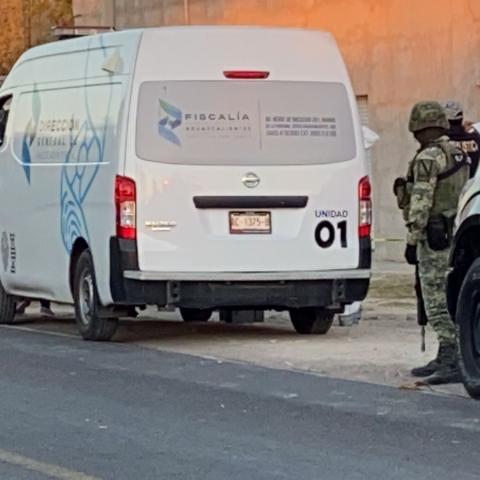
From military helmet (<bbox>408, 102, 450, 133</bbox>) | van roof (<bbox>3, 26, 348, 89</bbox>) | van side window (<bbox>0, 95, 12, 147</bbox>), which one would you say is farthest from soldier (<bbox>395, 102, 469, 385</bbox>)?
van side window (<bbox>0, 95, 12, 147</bbox>)

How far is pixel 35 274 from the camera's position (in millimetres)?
14766

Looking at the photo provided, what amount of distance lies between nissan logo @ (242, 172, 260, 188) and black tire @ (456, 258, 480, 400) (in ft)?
9.45

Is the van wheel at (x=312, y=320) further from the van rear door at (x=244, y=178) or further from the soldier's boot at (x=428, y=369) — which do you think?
the soldier's boot at (x=428, y=369)

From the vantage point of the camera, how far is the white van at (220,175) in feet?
42.6

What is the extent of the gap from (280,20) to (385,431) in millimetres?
15518

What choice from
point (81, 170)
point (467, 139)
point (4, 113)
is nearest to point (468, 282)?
point (467, 139)

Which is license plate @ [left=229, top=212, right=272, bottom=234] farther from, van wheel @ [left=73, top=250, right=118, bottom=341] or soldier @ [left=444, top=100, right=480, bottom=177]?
soldier @ [left=444, top=100, right=480, bottom=177]

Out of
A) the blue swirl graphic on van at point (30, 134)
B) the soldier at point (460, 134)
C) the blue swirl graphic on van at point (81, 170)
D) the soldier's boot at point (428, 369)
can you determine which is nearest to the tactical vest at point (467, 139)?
the soldier at point (460, 134)

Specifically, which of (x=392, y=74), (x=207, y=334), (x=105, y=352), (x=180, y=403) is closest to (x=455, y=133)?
(x=207, y=334)

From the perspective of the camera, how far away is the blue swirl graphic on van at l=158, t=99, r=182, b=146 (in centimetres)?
1303

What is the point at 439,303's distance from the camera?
11.3 metres

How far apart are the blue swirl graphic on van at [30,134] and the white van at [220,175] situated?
1.08 m

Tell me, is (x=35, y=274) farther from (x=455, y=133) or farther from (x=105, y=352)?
(x=455, y=133)

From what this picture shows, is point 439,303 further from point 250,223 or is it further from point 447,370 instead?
point 250,223
